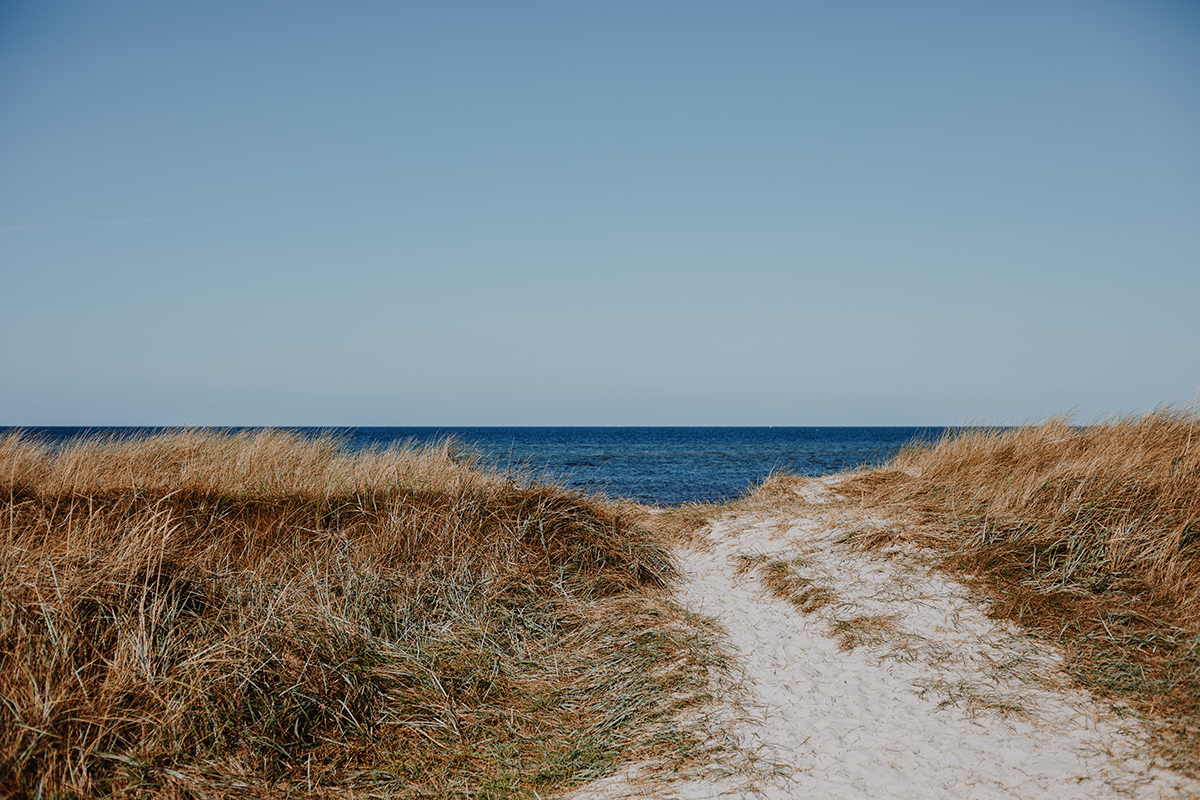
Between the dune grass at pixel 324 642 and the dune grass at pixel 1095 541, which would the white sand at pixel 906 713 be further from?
the dune grass at pixel 324 642

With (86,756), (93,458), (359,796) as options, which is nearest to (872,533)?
(359,796)

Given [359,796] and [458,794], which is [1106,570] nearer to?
[458,794]

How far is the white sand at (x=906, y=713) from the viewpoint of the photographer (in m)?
3.95

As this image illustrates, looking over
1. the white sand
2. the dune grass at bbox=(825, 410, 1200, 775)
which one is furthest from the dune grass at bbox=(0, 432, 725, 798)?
the dune grass at bbox=(825, 410, 1200, 775)

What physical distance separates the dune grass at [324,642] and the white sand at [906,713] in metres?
0.50

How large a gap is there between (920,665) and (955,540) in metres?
2.39

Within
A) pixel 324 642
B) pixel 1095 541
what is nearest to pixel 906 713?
pixel 1095 541

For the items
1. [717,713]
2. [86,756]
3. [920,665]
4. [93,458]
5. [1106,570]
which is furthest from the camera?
[93,458]

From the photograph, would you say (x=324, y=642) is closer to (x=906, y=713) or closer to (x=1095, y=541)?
(x=906, y=713)

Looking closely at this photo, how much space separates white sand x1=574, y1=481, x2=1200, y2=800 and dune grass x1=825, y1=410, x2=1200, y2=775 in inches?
11.3

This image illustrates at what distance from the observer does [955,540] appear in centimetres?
728

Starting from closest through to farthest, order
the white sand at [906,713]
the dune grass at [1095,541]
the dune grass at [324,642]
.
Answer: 1. the white sand at [906,713]
2. the dune grass at [324,642]
3. the dune grass at [1095,541]

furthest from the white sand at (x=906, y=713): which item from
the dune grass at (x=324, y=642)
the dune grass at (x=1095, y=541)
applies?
the dune grass at (x=324, y=642)

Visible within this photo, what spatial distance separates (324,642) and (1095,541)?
7.10m
